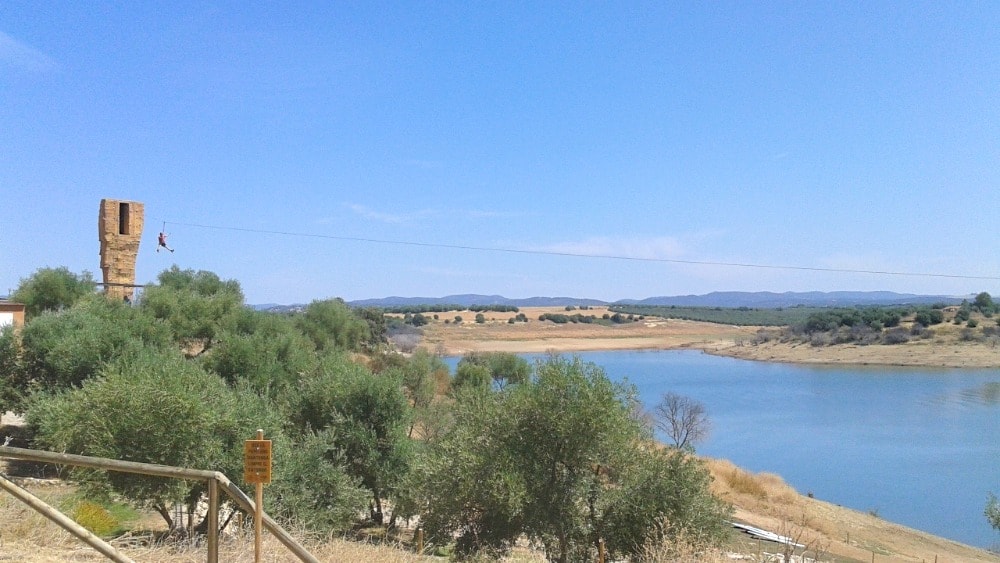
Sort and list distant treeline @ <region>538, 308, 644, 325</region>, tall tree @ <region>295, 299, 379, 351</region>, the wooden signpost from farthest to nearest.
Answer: distant treeline @ <region>538, 308, 644, 325</region> < tall tree @ <region>295, 299, 379, 351</region> < the wooden signpost

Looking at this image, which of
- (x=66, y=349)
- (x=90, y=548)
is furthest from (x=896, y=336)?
(x=90, y=548)

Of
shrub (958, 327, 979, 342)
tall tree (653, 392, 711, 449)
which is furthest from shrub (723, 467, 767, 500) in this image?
shrub (958, 327, 979, 342)

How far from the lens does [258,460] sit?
5359mm

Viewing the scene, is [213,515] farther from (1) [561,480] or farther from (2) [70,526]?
(1) [561,480]

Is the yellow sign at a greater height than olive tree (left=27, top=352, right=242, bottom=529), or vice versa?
the yellow sign

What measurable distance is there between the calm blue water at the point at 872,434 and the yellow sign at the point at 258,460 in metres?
11.7

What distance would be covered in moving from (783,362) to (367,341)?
2254 inches

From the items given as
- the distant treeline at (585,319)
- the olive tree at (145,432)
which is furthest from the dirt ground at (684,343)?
the olive tree at (145,432)

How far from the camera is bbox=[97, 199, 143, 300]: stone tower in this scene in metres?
25.6

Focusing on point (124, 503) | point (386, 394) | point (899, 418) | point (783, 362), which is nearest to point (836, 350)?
point (783, 362)

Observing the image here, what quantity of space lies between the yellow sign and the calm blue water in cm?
1168

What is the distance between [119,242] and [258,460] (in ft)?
79.0

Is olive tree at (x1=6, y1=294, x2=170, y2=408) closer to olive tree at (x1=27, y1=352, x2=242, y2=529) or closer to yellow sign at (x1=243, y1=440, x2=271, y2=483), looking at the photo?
olive tree at (x1=27, y1=352, x2=242, y2=529)

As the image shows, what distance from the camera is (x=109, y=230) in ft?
83.8
